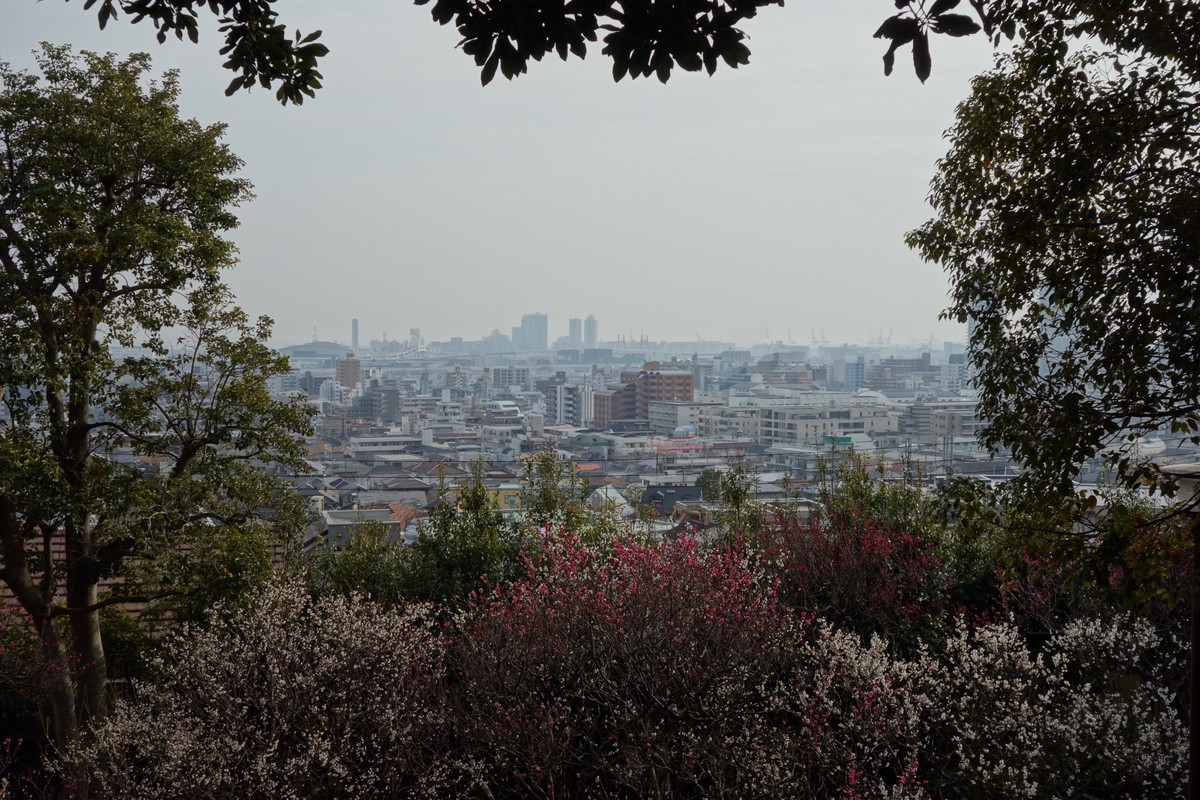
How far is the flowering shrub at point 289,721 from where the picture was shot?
14.7 feet

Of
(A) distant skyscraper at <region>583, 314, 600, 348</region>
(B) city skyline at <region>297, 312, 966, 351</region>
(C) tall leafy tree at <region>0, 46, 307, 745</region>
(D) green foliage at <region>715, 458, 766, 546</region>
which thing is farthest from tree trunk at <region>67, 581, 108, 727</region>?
(A) distant skyscraper at <region>583, 314, 600, 348</region>

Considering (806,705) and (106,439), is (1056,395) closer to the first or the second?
(806,705)

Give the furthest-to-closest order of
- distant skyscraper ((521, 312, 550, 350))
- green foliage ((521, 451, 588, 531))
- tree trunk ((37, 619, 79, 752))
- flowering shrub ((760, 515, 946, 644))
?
distant skyscraper ((521, 312, 550, 350)) < green foliage ((521, 451, 588, 531)) < flowering shrub ((760, 515, 946, 644)) < tree trunk ((37, 619, 79, 752))

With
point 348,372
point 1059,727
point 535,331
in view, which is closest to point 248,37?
point 1059,727

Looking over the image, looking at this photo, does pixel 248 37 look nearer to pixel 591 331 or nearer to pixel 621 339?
pixel 621 339

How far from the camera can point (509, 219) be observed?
12.3 meters

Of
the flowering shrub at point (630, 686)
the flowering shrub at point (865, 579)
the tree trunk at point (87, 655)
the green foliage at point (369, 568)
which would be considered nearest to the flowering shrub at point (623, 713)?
Result: the flowering shrub at point (630, 686)

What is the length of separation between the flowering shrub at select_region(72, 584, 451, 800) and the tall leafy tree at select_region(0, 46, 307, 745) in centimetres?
97

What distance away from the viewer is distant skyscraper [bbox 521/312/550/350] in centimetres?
9231

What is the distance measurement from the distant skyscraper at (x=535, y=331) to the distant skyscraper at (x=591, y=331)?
5.36 meters

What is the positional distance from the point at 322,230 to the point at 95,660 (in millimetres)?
6314

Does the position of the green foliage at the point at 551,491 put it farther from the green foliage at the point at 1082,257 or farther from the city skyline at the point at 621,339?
the city skyline at the point at 621,339

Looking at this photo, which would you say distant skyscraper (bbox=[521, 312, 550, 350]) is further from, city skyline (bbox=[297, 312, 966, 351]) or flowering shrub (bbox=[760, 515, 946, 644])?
flowering shrub (bbox=[760, 515, 946, 644])

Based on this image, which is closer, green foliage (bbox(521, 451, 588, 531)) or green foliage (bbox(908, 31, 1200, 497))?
green foliage (bbox(908, 31, 1200, 497))
